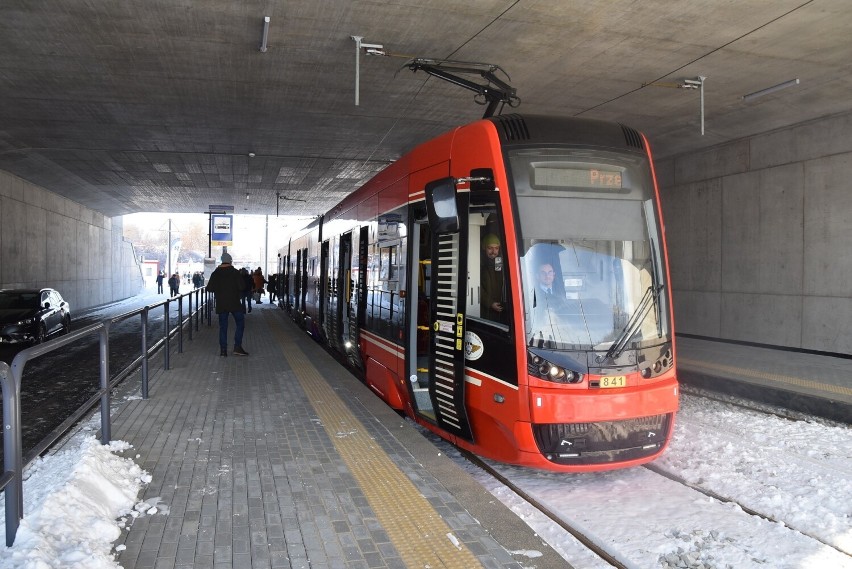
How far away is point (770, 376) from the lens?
406 inches

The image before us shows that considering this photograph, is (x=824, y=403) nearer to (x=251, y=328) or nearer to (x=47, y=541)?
(x=47, y=541)

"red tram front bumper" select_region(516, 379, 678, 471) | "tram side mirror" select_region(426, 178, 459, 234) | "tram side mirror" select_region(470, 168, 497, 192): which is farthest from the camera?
"tram side mirror" select_region(426, 178, 459, 234)

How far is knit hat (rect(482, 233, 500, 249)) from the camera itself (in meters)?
5.12

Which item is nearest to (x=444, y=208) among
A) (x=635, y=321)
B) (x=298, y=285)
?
(x=635, y=321)

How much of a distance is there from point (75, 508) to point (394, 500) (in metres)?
1.92

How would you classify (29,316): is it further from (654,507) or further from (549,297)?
(654,507)

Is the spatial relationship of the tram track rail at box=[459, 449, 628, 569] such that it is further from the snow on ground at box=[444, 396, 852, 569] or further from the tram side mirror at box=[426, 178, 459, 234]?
the tram side mirror at box=[426, 178, 459, 234]

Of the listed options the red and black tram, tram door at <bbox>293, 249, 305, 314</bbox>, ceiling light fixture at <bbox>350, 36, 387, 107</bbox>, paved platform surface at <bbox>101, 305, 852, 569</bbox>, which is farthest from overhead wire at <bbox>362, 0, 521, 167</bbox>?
paved platform surface at <bbox>101, 305, 852, 569</bbox>

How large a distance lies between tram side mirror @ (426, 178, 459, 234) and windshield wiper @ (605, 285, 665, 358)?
5.20 feet

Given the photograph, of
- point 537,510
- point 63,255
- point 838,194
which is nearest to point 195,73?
point 537,510

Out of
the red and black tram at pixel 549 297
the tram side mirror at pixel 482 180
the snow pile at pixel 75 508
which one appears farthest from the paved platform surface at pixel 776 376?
the snow pile at pixel 75 508

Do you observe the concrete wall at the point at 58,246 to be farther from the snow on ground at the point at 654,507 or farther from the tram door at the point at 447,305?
the tram door at the point at 447,305

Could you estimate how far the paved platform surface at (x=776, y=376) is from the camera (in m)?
8.59

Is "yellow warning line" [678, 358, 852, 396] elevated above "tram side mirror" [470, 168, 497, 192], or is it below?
below
